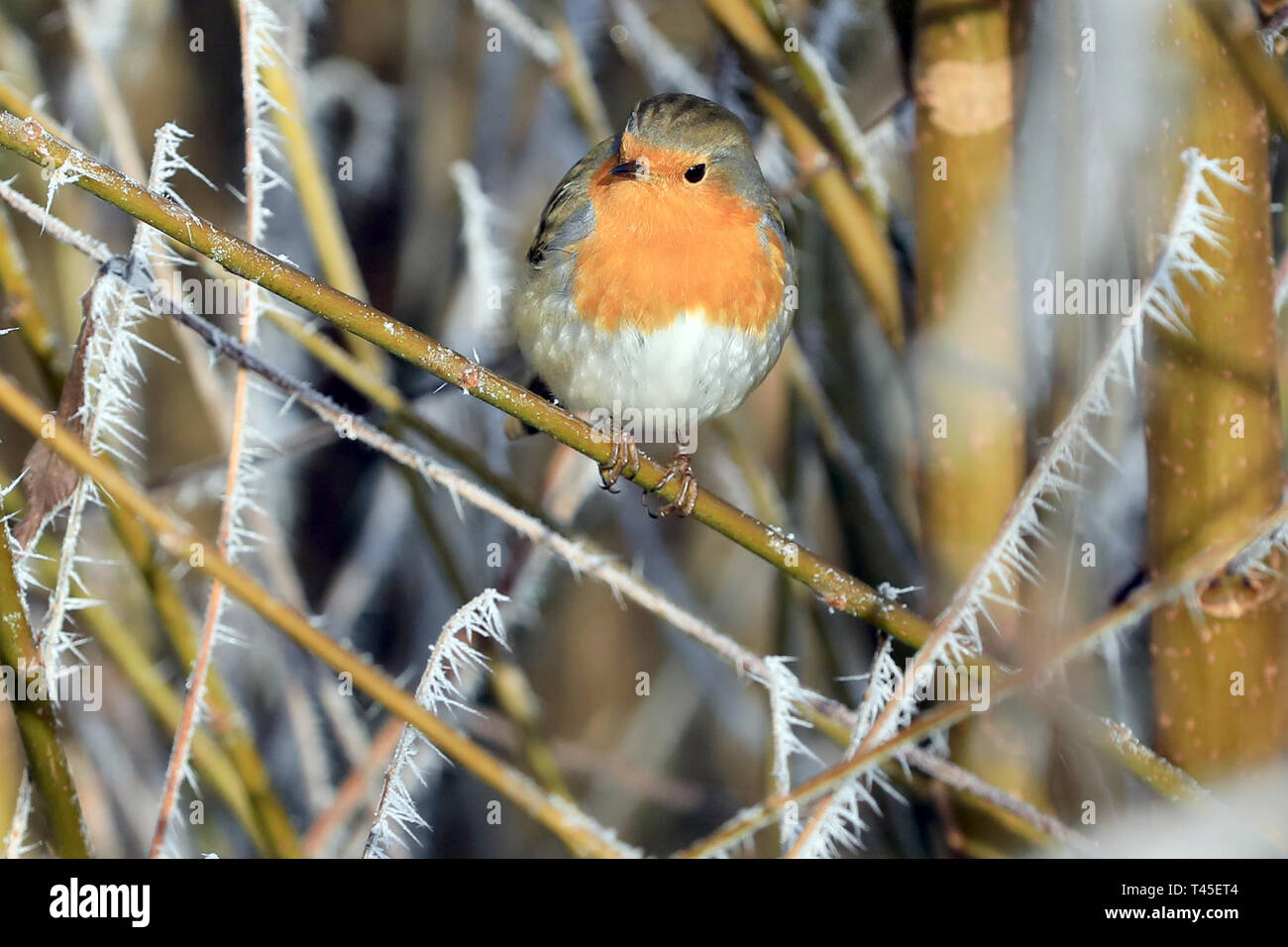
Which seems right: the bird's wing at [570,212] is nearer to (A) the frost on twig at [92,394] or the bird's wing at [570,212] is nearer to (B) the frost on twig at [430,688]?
(A) the frost on twig at [92,394]

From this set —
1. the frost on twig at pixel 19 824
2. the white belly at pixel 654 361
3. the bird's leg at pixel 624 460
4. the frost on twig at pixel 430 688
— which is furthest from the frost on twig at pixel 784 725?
the frost on twig at pixel 19 824

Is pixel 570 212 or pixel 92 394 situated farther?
pixel 570 212

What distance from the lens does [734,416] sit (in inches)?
97.7

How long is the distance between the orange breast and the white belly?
2 centimetres

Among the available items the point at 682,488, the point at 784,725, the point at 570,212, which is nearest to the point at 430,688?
the point at 784,725

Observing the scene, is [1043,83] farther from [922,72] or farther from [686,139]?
[686,139]

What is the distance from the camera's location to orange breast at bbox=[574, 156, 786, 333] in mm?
1797

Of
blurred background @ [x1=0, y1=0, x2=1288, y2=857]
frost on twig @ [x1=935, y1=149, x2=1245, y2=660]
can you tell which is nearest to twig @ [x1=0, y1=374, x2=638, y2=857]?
blurred background @ [x1=0, y1=0, x2=1288, y2=857]

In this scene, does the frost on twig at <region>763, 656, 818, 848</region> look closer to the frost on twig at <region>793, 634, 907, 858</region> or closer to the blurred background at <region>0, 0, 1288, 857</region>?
the frost on twig at <region>793, 634, 907, 858</region>

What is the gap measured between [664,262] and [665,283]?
0.12 feet

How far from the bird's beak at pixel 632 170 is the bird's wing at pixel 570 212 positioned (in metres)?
0.12

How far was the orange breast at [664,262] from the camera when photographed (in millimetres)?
1797

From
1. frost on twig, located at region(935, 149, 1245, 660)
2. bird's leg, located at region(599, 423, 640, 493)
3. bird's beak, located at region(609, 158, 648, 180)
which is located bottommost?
frost on twig, located at region(935, 149, 1245, 660)

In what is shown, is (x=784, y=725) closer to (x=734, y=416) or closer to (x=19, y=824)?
(x=19, y=824)
